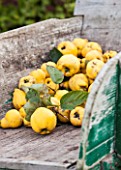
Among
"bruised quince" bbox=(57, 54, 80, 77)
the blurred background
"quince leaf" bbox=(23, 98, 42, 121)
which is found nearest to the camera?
"quince leaf" bbox=(23, 98, 42, 121)

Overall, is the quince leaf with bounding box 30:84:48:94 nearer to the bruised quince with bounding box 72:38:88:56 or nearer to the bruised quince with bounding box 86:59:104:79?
the bruised quince with bounding box 86:59:104:79

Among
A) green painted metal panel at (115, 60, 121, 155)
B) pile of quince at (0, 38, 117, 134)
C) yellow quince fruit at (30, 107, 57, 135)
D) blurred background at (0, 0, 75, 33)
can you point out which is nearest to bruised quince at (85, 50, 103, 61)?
pile of quince at (0, 38, 117, 134)

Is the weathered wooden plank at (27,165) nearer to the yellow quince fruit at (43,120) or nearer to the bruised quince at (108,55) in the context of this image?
the yellow quince fruit at (43,120)

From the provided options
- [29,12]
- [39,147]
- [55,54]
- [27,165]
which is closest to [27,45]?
[55,54]

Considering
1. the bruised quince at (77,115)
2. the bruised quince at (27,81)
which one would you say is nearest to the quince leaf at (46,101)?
the bruised quince at (77,115)

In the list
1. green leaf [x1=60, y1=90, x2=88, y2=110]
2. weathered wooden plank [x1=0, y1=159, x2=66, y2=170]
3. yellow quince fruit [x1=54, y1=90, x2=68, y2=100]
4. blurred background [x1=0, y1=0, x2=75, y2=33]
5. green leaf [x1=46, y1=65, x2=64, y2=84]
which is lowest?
blurred background [x1=0, y1=0, x2=75, y2=33]

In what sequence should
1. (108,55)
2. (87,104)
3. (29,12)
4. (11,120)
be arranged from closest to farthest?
(87,104), (11,120), (108,55), (29,12)

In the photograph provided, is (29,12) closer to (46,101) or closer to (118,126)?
(46,101)

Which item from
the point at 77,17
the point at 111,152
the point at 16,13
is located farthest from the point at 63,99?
the point at 16,13
